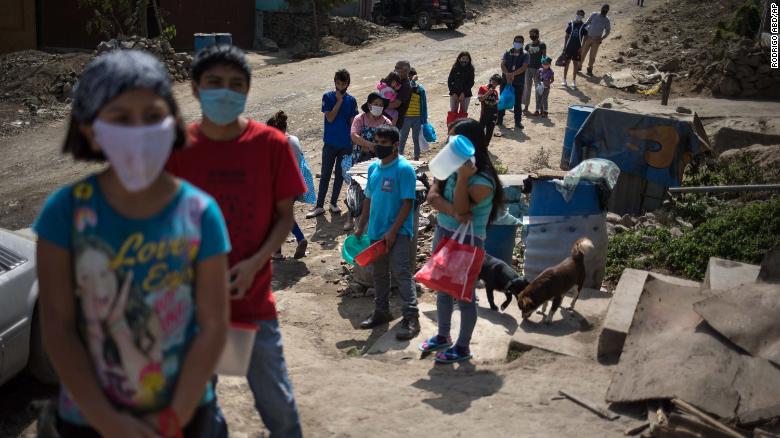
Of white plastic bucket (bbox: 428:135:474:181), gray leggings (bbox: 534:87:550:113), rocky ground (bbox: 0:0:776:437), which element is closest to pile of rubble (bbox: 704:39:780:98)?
rocky ground (bbox: 0:0:776:437)

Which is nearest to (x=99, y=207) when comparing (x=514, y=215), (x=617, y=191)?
(x=514, y=215)

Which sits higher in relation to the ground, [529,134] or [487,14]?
[487,14]

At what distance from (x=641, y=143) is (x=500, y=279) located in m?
4.44

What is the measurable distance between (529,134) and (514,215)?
674cm

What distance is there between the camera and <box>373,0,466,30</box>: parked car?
87.3 feet

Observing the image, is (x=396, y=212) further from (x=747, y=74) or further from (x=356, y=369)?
(x=747, y=74)

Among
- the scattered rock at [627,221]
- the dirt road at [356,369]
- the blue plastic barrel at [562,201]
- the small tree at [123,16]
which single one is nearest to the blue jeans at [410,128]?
the dirt road at [356,369]

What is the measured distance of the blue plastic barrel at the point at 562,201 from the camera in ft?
24.2

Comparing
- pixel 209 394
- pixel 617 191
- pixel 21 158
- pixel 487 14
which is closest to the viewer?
pixel 209 394

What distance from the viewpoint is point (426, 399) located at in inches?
202

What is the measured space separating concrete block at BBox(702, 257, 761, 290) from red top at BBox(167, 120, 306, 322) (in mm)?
3885

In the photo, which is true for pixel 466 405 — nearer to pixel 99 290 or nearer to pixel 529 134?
pixel 99 290

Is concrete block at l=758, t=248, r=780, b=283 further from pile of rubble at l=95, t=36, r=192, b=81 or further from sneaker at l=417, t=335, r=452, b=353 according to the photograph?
pile of rubble at l=95, t=36, r=192, b=81

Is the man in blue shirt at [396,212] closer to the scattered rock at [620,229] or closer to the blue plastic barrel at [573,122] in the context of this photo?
the scattered rock at [620,229]
